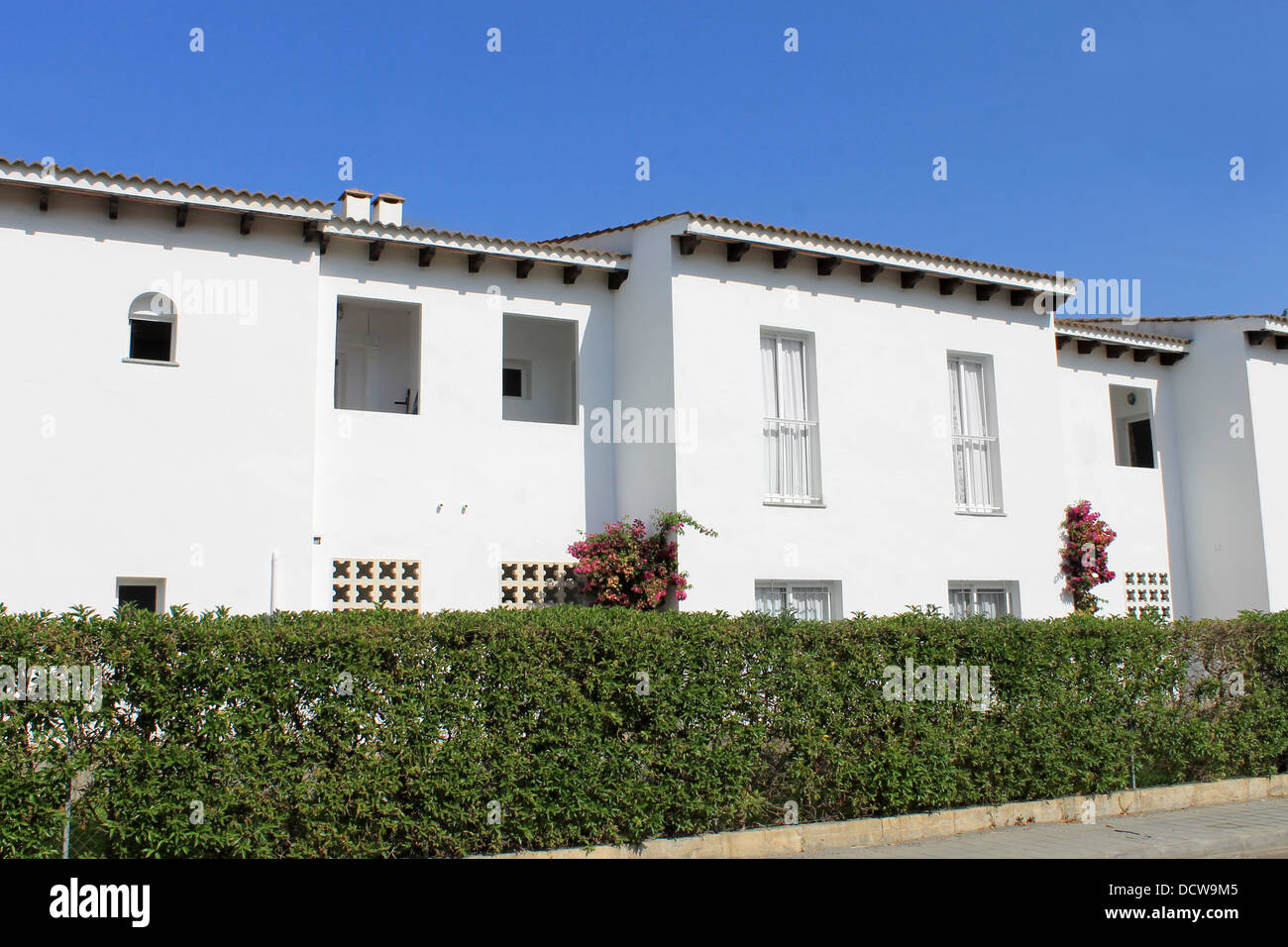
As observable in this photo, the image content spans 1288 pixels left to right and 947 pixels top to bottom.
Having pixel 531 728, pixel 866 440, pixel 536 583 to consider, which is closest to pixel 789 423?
pixel 866 440

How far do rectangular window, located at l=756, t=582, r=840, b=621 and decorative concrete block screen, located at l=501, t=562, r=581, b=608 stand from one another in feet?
8.09

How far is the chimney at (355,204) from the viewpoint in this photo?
50.8ft

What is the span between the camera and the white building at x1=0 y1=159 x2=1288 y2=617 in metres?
11.6

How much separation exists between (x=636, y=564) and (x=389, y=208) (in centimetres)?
631

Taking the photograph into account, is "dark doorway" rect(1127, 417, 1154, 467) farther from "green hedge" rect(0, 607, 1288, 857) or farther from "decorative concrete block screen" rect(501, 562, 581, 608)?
"decorative concrete block screen" rect(501, 562, 581, 608)

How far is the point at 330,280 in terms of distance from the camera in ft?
43.0

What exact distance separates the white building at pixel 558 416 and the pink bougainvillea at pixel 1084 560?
332 mm

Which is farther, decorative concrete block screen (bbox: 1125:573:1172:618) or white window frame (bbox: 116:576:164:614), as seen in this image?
decorative concrete block screen (bbox: 1125:573:1172:618)

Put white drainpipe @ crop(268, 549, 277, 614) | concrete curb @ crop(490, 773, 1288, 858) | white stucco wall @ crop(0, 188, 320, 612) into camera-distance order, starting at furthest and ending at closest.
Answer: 1. white drainpipe @ crop(268, 549, 277, 614)
2. white stucco wall @ crop(0, 188, 320, 612)
3. concrete curb @ crop(490, 773, 1288, 858)

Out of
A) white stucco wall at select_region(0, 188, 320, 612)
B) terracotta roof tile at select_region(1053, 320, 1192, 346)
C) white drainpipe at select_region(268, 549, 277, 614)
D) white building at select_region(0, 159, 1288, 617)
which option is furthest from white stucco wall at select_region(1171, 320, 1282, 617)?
white drainpipe at select_region(268, 549, 277, 614)

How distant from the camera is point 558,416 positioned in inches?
634

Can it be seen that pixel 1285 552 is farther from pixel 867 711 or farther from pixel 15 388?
A: pixel 15 388

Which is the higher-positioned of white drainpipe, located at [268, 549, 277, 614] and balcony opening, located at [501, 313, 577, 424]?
balcony opening, located at [501, 313, 577, 424]
